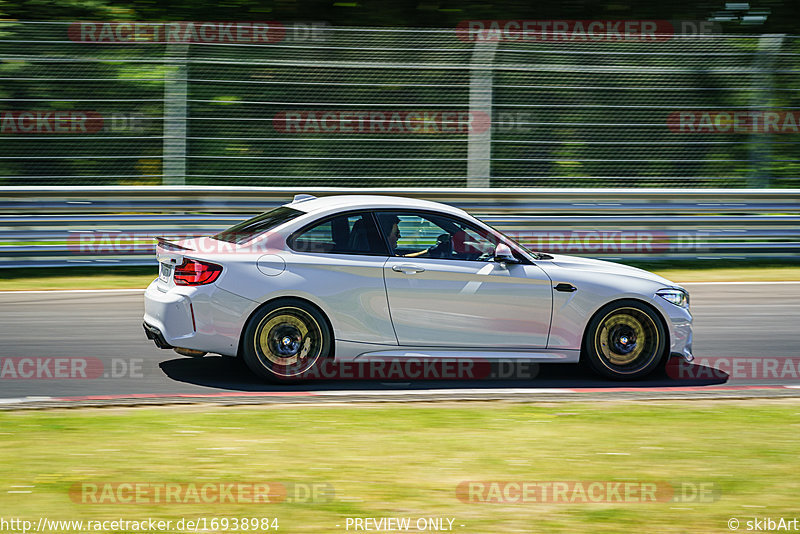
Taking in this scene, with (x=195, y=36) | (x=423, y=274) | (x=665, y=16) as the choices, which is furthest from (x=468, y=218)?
(x=665, y=16)

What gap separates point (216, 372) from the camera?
8133 millimetres

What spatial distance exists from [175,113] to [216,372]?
699cm

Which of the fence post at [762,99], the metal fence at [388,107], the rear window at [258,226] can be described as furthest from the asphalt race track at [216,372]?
the fence post at [762,99]

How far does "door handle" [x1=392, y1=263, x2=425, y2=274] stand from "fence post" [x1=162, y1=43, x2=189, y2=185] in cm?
726

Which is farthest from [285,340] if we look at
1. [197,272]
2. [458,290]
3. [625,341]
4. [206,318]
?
[625,341]

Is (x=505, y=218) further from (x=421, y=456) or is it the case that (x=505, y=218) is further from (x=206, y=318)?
(x=421, y=456)

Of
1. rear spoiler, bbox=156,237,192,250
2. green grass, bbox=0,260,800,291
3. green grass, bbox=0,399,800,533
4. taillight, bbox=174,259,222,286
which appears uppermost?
rear spoiler, bbox=156,237,192,250

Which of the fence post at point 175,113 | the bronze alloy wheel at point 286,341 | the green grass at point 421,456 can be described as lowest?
the green grass at point 421,456

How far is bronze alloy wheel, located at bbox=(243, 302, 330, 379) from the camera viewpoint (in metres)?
7.52

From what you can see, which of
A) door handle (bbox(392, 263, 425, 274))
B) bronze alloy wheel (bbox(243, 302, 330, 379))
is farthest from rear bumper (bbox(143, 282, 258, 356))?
door handle (bbox(392, 263, 425, 274))

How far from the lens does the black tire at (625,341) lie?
26.2ft

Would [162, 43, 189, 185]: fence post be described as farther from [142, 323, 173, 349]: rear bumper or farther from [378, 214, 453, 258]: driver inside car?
[378, 214, 453, 258]: driver inside car

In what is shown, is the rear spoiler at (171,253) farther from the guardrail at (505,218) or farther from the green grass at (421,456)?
the guardrail at (505,218)

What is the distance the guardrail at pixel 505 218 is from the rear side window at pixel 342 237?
604 centimetres
